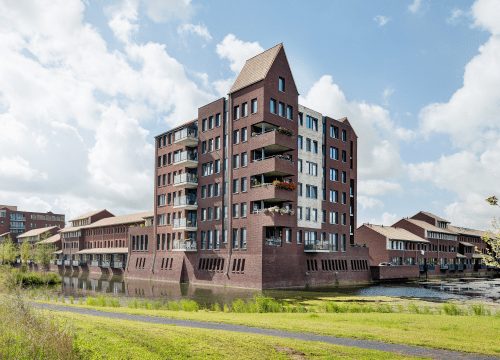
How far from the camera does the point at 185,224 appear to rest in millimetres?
53781

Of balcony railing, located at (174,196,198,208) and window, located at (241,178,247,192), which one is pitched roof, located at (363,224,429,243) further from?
window, located at (241,178,247,192)

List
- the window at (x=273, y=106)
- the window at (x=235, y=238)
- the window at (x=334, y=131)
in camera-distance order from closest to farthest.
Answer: the window at (x=273, y=106)
the window at (x=235, y=238)
the window at (x=334, y=131)

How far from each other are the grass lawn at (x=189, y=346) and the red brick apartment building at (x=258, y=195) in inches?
1203

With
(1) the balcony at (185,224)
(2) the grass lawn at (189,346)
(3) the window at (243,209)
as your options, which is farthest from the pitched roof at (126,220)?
(2) the grass lawn at (189,346)

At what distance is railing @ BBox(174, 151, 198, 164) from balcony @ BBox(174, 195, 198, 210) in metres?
4.86

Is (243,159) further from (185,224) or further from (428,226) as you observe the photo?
(428,226)

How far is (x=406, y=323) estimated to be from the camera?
58.2 feet

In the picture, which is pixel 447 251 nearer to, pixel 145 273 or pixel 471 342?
pixel 145 273

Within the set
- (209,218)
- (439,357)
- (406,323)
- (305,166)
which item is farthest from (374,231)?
(439,357)

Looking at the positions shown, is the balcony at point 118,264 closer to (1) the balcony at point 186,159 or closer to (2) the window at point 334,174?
(1) the balcony at point 186,159

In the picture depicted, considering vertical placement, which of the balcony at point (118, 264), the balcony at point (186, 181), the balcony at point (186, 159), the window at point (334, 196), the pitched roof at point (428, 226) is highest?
the balcony at point (186, 159)

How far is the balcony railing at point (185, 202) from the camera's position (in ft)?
179

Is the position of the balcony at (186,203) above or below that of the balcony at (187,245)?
above

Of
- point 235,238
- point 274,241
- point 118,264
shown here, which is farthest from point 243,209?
point 118,264
